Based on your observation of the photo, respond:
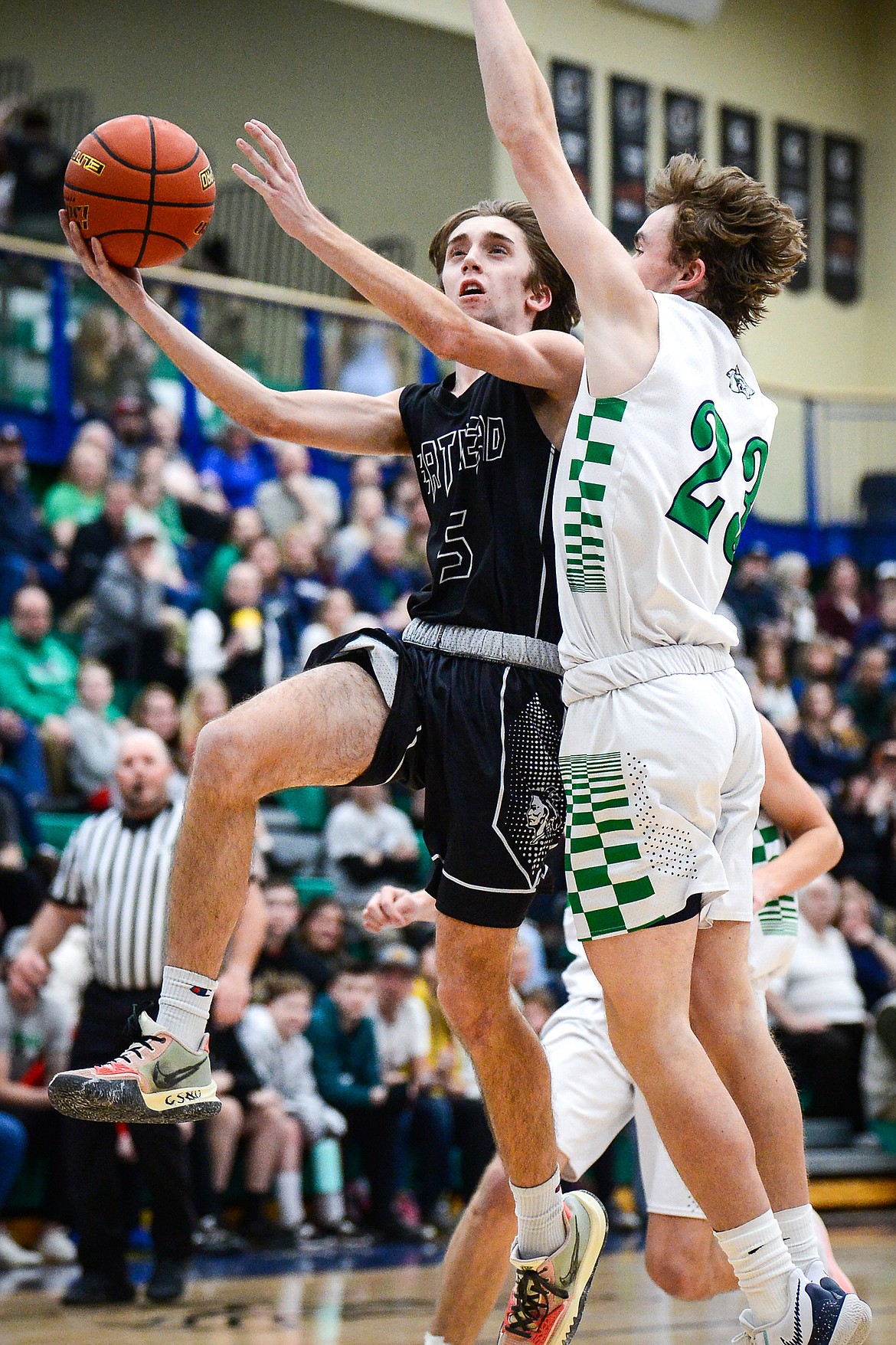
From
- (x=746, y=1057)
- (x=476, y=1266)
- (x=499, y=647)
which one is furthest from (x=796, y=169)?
(x=746, y=1057)

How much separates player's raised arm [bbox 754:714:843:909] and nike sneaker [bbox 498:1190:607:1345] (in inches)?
38.4

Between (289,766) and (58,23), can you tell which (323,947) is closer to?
(289,766)

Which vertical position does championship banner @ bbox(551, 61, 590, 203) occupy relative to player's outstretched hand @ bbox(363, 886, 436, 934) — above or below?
above

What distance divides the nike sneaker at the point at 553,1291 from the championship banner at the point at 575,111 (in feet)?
47.2

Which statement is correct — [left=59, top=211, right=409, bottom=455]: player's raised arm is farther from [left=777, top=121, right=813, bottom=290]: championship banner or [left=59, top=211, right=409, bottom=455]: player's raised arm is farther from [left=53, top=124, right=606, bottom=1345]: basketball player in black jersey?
[left=777, top=121, right=813, bottom=290]: championship banner

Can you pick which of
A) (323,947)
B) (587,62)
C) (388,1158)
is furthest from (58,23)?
(388,1158)

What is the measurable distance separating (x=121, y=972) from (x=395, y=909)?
2912mm

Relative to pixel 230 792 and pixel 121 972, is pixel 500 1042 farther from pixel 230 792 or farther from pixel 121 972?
pixel 121 972

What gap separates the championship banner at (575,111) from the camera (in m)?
17.1

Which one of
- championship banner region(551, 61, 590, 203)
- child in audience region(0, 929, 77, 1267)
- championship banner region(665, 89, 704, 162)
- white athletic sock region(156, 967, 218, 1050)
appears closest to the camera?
white athletic sock region(156, 967, 218, 1050)

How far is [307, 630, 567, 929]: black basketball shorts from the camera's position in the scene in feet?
12.2

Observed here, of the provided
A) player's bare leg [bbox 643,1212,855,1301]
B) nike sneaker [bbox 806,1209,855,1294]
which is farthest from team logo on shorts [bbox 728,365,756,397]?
player's bare leg [bbox 643,1212,855,1301]

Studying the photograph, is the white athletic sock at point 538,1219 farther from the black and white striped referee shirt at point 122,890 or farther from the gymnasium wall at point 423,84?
the gymnasium wall at point 423,84

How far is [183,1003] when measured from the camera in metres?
3.48
